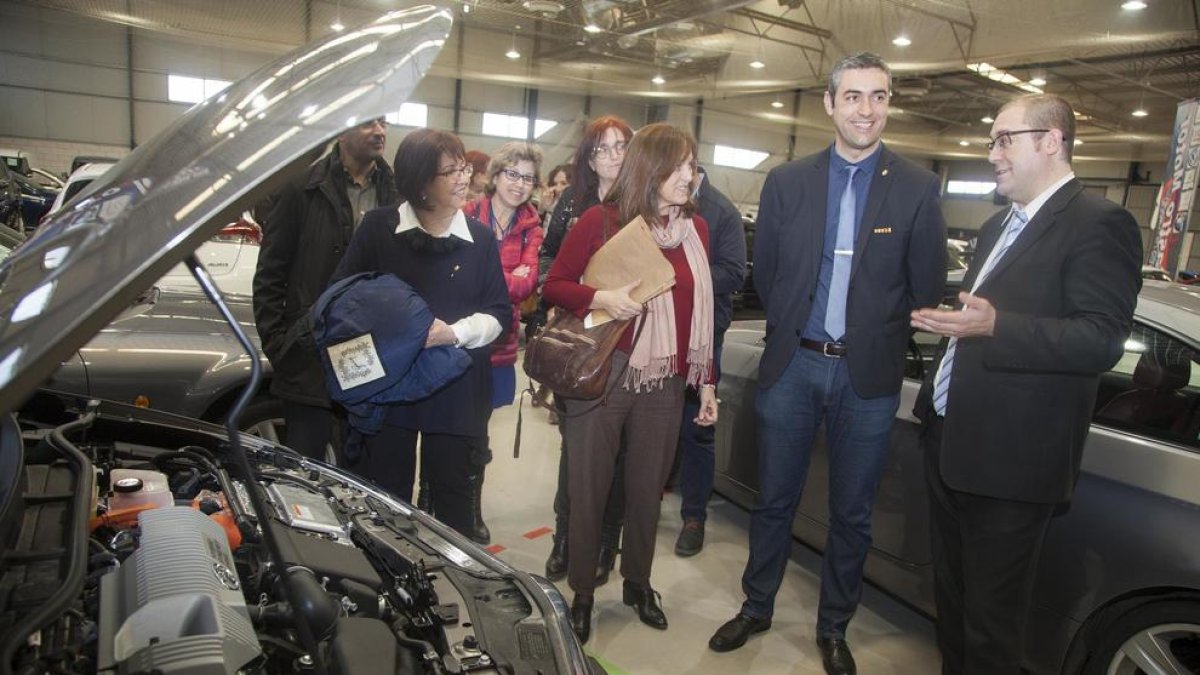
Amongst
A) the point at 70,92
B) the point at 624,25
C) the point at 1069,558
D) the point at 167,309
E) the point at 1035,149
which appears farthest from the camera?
the point at 70,92

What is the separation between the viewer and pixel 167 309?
10.7 feet

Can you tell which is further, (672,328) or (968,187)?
(968,187)

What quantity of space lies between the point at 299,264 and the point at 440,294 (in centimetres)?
50

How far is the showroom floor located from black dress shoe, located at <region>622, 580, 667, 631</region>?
0.11ft

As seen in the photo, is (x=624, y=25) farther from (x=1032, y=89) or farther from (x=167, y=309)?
(x=167, y=309)

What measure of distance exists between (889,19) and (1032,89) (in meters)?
6.48

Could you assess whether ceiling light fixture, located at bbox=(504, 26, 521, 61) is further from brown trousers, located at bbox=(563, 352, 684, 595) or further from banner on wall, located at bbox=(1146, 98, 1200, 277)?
brown trousers, located at bbox=(563, 352, 684, 595)

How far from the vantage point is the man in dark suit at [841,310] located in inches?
88.6

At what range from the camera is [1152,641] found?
6.41 feet

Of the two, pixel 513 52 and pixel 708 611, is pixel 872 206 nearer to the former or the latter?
pixel 708 611

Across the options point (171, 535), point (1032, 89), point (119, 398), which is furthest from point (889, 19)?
point (171, 535)

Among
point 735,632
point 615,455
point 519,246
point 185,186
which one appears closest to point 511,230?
point 519,246

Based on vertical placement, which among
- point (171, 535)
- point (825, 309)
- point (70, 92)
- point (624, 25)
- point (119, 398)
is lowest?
point (119, 398)

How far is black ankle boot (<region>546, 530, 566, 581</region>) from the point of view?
2984 millimetres
